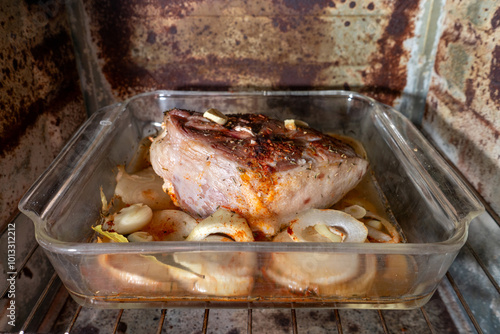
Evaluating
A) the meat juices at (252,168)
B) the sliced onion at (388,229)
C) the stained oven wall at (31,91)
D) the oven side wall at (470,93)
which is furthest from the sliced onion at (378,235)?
the stained oven wall at (31,91)

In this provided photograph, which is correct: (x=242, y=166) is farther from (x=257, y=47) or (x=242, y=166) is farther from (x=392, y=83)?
(x=392, y=83)

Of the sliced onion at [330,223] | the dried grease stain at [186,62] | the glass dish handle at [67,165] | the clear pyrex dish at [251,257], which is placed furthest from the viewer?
the dried grease stain at [186,62]

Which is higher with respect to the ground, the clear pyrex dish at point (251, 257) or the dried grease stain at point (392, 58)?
the dried grease stain at point (392, 58)

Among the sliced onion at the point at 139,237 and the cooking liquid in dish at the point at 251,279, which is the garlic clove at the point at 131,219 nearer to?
the sliced onion at the point at 139,237

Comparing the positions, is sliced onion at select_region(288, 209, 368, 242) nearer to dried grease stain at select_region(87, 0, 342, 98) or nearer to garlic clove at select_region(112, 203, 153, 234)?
garlic clove at select_region(112, 203, 153, 234)

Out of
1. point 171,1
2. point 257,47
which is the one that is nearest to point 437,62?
point 257,47

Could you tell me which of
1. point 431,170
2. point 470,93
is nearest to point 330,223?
point 431,170

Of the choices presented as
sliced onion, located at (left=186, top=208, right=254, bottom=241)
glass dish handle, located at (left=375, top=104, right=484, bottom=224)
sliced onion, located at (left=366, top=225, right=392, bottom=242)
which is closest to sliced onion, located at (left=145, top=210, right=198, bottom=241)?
sliced onion, located at (left=186, top=208, right=254, bottom=241)
